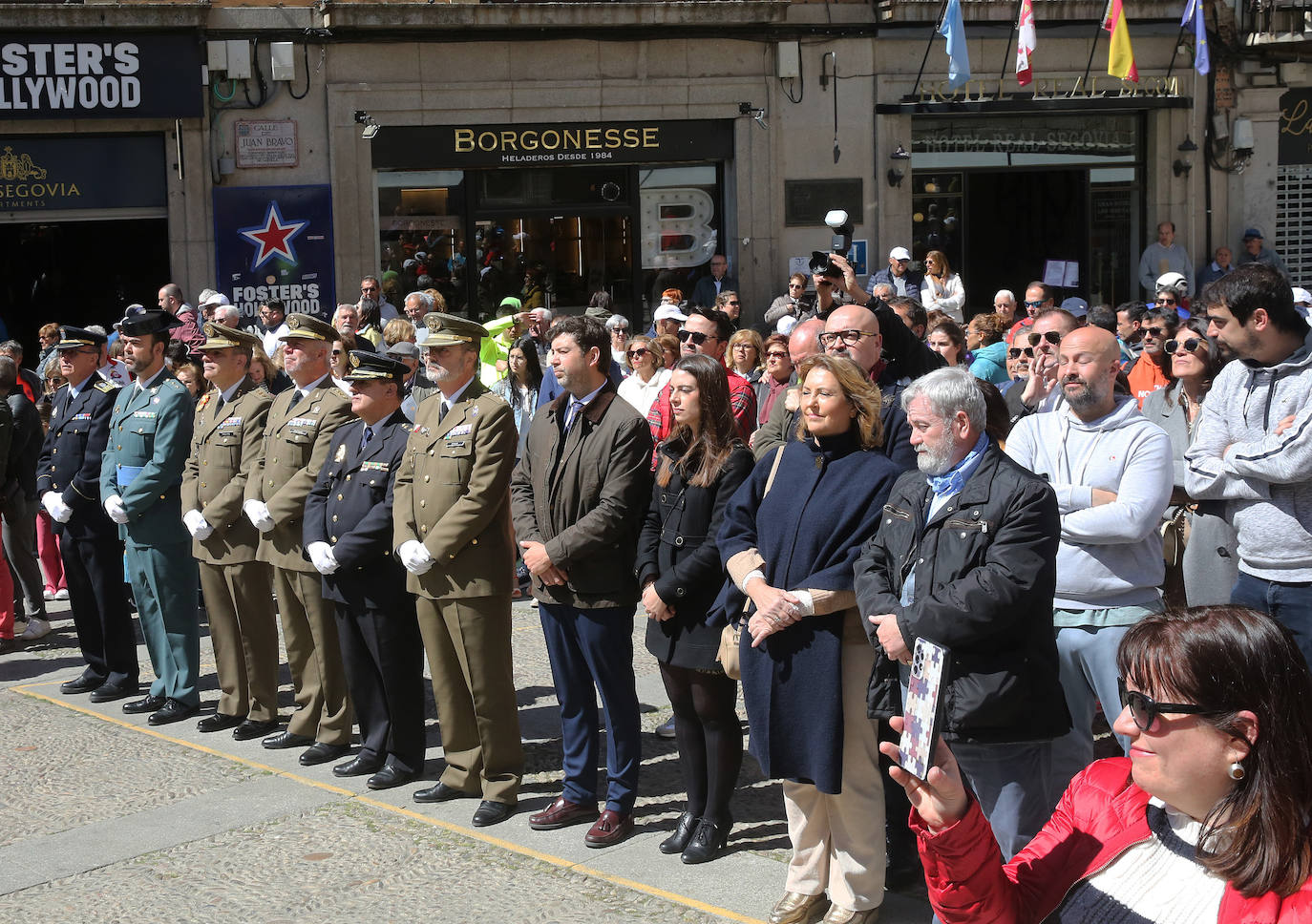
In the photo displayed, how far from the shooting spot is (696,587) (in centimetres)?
550

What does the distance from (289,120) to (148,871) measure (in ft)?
42.2

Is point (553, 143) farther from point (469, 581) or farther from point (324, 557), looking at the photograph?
point (469, 581)

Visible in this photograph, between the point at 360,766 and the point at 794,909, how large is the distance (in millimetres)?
2615

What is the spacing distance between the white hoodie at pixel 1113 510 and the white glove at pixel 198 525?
4.43 m

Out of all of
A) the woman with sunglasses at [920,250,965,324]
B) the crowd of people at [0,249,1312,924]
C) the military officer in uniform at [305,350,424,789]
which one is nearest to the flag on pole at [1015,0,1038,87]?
the woman with sunglasses at [920,250,965,324]

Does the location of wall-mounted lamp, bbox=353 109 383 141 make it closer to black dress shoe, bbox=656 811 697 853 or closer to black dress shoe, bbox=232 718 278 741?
black dress shoe, bbox=232 718 278 741

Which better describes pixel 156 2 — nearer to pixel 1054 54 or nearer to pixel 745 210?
pixel 745 210

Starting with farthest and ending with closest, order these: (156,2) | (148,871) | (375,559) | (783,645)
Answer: (156,2) < (375,559) < (148,871) < (783,645)

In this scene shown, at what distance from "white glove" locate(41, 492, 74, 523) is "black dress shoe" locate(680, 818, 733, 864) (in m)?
4.65

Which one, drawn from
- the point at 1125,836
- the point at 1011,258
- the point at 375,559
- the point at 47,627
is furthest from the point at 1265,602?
the point at 1011,258

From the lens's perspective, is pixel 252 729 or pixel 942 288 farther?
pixel 942 288

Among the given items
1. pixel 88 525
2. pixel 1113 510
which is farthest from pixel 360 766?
pixel 1113 510

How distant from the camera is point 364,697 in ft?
22.2

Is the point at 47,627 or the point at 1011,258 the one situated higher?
Answer: the point at 1011,258
